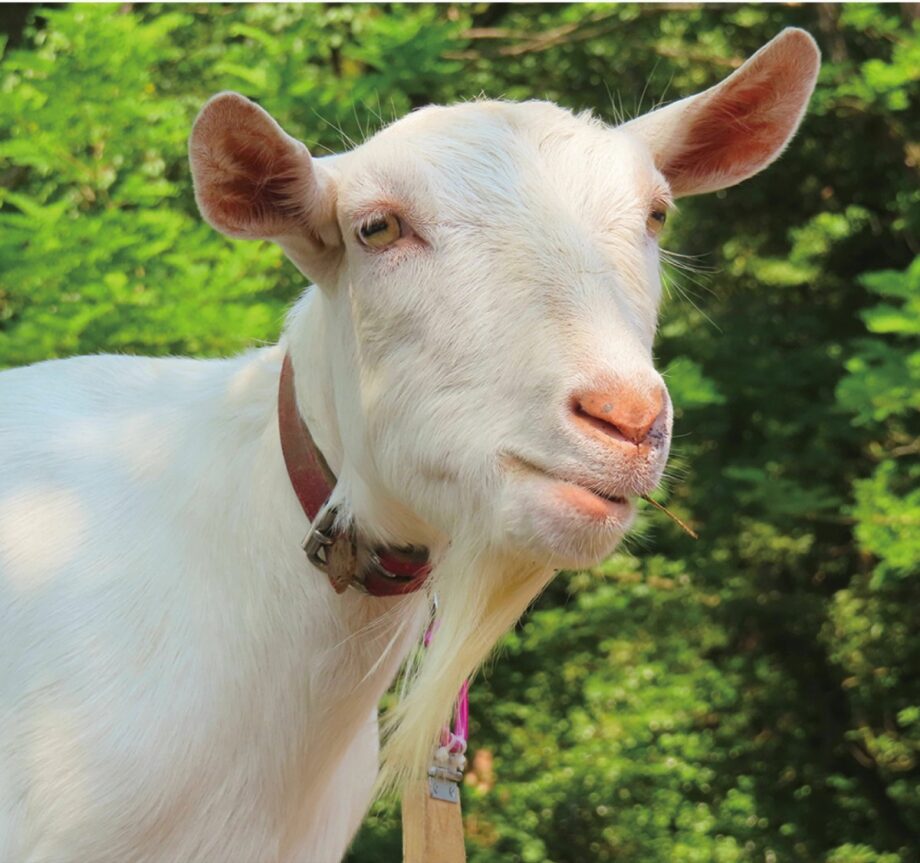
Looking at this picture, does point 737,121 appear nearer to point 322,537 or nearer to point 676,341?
point 322,537

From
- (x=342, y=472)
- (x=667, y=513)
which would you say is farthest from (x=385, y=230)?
(x=667, y=513)

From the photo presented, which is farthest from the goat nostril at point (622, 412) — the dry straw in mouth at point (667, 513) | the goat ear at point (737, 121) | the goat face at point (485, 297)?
the goat ear at point (737, 121)

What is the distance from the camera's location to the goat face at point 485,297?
79.3 inches

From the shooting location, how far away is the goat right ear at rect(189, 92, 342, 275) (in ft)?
7.38

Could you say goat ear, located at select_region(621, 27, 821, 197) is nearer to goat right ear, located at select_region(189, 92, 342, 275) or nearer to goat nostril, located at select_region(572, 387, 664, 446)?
goat right ear, located at select_region(189, 92, 342, 275)

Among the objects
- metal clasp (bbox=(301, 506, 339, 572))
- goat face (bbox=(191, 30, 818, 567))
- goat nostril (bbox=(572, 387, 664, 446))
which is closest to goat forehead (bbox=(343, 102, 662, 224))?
goat face (bbox=(191, 30, 818, 567))

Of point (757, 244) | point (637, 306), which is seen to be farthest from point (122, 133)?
point (757, 244)

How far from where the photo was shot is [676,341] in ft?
26.0

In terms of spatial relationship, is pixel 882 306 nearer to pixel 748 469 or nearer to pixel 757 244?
pixel 748 469

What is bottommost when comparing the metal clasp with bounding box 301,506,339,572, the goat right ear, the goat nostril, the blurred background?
the blurred background

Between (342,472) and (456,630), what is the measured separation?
32 cm

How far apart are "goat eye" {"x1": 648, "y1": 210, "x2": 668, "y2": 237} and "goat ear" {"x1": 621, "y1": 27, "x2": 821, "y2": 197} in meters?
0.22

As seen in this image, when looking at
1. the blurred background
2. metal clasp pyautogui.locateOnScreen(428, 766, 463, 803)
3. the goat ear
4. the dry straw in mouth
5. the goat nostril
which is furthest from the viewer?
the blurred background

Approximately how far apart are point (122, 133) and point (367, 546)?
3.15 metres
